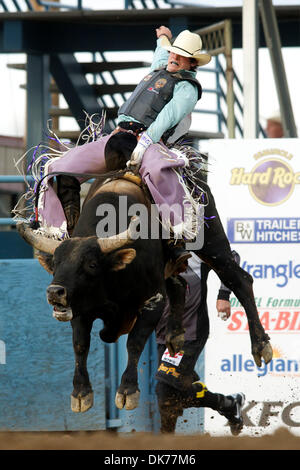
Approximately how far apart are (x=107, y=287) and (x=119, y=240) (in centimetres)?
30

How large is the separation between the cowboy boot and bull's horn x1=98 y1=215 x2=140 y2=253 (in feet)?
2.31

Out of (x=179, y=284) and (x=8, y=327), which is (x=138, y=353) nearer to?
(x=179, y=284)

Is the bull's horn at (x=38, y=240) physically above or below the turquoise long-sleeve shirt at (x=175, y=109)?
below

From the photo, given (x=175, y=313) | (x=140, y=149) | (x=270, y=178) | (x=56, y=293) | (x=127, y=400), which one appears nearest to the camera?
(x=56, y=293)

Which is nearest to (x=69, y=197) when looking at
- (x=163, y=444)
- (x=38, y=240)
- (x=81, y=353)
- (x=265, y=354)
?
(x=38, y=240)

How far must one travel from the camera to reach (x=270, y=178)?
7.82m

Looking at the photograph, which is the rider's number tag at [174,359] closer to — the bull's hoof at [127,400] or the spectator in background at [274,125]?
the bull's hoof at [127,400]

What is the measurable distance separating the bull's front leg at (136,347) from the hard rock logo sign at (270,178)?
2.40m

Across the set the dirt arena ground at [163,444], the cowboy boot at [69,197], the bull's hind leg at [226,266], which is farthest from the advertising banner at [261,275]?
the cowboy boot at [69,197]

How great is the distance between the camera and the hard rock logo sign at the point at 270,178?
25.6 feet

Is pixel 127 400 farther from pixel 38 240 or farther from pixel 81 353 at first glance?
pixel 38 240

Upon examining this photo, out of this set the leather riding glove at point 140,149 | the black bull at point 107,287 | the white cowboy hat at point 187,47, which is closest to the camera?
the black bull at point 107,287

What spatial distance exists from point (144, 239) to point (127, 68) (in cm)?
726
